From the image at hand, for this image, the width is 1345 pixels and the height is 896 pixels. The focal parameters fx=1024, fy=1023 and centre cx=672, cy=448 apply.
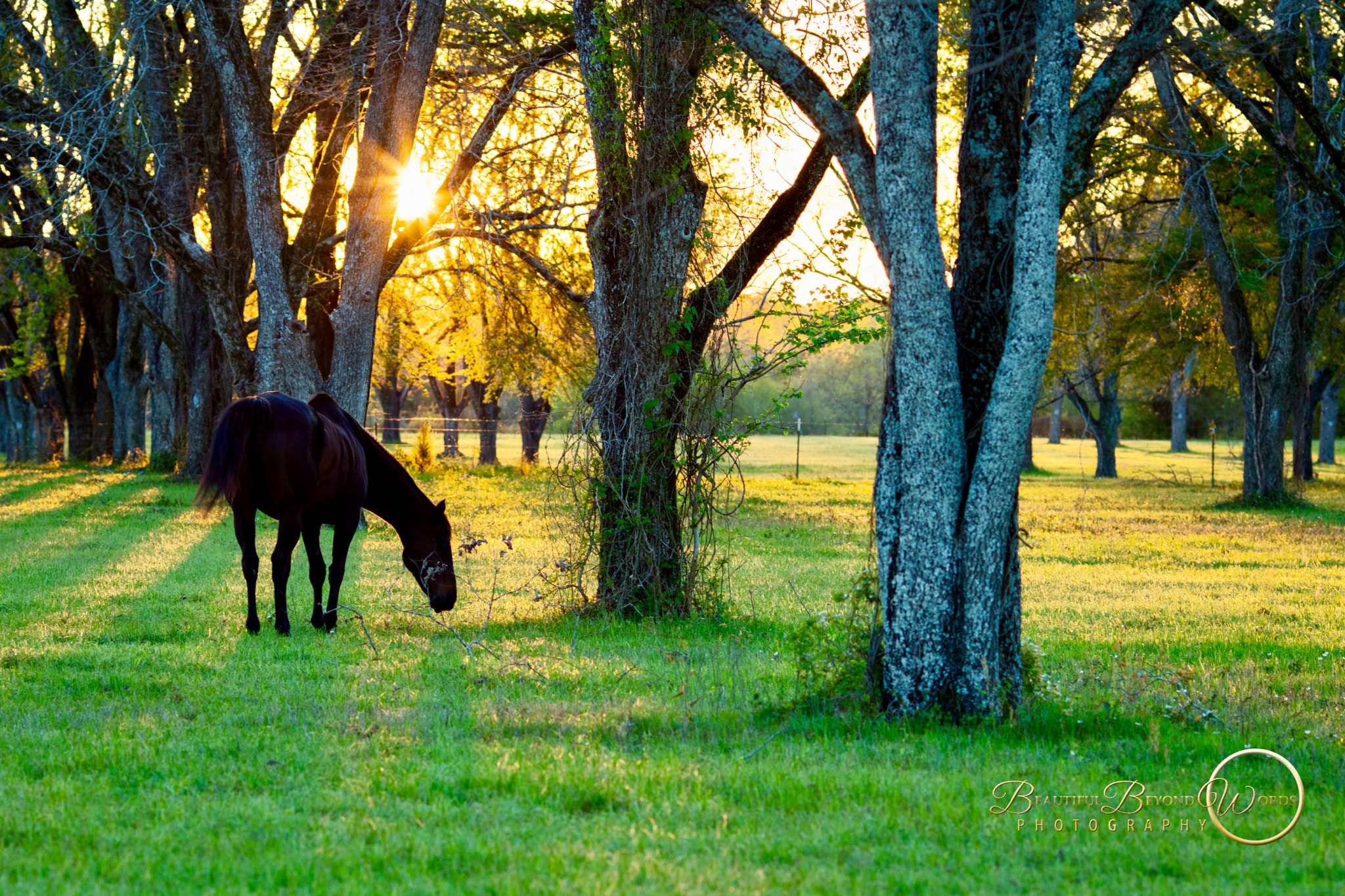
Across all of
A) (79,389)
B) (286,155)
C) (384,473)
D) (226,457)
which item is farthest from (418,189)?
(79,389)

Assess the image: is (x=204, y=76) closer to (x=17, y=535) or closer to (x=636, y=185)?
(x=17, y=535)

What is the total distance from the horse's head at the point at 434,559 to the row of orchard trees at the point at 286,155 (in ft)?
17.1

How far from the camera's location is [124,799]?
4094 mm

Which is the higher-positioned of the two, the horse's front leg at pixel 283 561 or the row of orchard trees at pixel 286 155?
the row of orchard trees at pixel 286 155

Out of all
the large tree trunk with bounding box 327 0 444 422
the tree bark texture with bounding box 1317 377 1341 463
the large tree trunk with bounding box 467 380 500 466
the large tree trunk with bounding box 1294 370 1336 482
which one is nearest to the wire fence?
the large tree trunk with bounding box 467 380 500 466

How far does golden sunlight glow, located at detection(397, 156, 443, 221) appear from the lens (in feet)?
50.5

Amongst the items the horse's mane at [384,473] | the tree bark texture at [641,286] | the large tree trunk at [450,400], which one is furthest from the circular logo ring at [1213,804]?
the large tree trunk at [450,400]

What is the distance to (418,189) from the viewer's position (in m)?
15.7

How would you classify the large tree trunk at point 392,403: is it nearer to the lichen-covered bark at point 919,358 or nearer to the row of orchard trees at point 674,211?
the row of orchard trees at point 674,211

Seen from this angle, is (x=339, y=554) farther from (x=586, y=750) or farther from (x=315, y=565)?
(x=586, y=750)

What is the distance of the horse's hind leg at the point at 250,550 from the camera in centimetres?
759

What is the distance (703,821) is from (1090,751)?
212cm

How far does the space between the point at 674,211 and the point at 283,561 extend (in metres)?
4.07

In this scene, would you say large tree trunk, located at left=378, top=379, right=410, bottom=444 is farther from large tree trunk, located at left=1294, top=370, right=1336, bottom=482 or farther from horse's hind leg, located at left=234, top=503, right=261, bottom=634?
horse's hind leg, located at left=234, top=503, right=261, bottom=634
